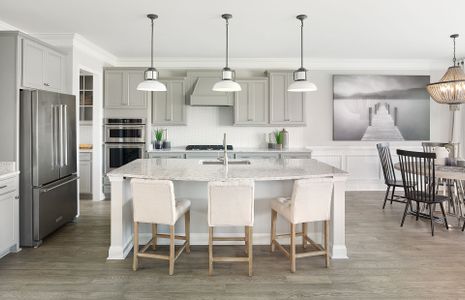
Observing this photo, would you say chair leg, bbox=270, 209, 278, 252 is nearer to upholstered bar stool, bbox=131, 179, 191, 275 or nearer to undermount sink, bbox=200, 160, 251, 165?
undermount sink, bbox=200, 160, 251, 165

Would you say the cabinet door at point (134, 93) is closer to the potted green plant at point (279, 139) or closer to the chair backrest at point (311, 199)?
the potted green plant at point (279, 139)

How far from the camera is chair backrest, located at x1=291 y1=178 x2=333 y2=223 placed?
10.0 feet

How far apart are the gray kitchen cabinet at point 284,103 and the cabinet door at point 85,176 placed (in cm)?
341

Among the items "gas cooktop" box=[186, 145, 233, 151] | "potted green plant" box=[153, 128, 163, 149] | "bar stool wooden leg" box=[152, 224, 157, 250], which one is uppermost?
"potted green plant" box=[153, 128, 163, 149]

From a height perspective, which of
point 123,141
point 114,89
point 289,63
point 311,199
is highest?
point 289,63

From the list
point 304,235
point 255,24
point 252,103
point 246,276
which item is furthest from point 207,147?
point 246,276

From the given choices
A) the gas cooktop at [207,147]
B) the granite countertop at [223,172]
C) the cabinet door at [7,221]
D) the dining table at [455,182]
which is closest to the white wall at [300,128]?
the gas cooktop at [207,147]

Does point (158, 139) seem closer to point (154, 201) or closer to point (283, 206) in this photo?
point (154, 201)

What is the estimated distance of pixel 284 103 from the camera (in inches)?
251

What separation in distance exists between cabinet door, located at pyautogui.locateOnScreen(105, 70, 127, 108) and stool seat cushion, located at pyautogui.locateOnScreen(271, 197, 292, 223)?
3862 mm

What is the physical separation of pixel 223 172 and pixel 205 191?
473 millimetres

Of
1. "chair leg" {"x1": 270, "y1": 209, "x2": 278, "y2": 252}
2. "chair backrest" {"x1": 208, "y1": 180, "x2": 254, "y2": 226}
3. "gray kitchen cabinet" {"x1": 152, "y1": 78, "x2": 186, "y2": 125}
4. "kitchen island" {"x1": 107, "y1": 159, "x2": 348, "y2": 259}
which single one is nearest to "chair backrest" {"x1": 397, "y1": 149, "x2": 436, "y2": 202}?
"kitchen island" {"x1": 107, "y1": 159, "x2": 348, "y2": 259}

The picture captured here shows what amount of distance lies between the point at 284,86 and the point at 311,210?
3662 millimetres

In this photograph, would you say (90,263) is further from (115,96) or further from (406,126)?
(406,126)
